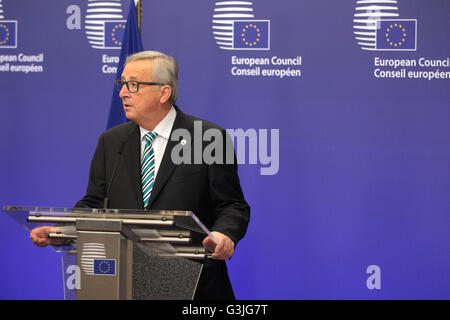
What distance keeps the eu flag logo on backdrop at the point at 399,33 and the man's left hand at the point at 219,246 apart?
2.65m

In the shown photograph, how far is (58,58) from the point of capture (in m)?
4.68

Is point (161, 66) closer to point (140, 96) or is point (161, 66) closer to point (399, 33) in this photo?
point (140, 96)

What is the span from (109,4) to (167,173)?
8.05 ft

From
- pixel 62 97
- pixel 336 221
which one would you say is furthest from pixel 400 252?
pixel 62 97

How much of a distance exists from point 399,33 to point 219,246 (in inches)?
111

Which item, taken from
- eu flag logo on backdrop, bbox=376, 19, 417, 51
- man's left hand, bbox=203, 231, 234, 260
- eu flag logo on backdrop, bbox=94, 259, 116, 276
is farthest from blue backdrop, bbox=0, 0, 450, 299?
eu flag logo on backdrop, bbox=94, 259, 116, 276

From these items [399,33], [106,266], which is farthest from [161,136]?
[399,33]

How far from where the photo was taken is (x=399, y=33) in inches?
172

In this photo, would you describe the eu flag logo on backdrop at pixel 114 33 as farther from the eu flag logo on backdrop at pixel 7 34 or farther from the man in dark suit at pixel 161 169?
the man in dark suit at pixel 161 169

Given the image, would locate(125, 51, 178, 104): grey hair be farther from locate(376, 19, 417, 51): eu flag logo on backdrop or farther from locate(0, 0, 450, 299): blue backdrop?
locate(376, 19, 417, 51): eu flag logo on backdrop

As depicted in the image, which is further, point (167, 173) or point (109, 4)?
point (109, 4)

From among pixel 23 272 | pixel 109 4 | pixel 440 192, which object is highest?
pixel 109 4

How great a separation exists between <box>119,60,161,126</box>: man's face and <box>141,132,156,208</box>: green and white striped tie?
12 centimetres

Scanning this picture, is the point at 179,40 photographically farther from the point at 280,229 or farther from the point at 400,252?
the point at 400,252
